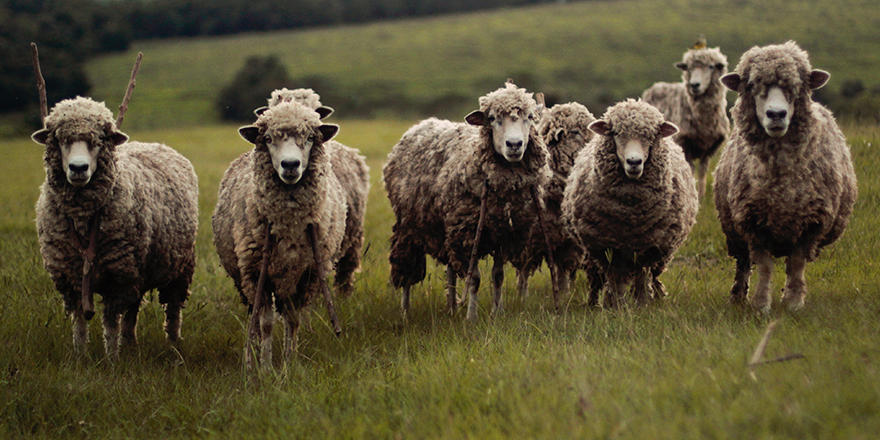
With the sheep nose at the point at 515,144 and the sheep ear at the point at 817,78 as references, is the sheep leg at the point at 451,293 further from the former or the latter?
the sheep ear at the point at 817,78

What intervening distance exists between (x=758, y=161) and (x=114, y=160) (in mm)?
4644

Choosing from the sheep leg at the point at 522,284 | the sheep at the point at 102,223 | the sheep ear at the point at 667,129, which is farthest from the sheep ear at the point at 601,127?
the sheep at the point at 102,223

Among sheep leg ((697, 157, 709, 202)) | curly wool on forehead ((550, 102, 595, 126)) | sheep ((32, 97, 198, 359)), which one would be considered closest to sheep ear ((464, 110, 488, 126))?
curly wool on forehead ((550, 102, 595, 126))

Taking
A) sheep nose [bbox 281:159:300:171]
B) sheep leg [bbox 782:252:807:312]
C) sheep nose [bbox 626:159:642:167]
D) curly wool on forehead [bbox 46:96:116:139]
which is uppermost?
curly wool on forehead [bbox 46:96:116:139]

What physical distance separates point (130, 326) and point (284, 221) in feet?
6.68

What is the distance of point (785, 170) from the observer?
4.58 m

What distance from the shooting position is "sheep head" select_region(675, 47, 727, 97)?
31.8 ft

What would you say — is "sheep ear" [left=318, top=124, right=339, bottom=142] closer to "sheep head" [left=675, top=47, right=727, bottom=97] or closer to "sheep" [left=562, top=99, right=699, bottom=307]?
"sheep" [left=562, top=99, right=699, bottom=307]

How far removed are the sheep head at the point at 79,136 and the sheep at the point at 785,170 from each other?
4.45 m

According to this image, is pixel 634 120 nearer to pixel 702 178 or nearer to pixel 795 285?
pixel 795 285

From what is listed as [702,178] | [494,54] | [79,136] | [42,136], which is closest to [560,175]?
[79,136]

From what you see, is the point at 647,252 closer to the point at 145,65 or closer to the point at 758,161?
the point at 758,161

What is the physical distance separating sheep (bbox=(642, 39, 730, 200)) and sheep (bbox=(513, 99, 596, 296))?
380cm

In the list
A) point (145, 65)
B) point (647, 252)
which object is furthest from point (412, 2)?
point (647, 252)
